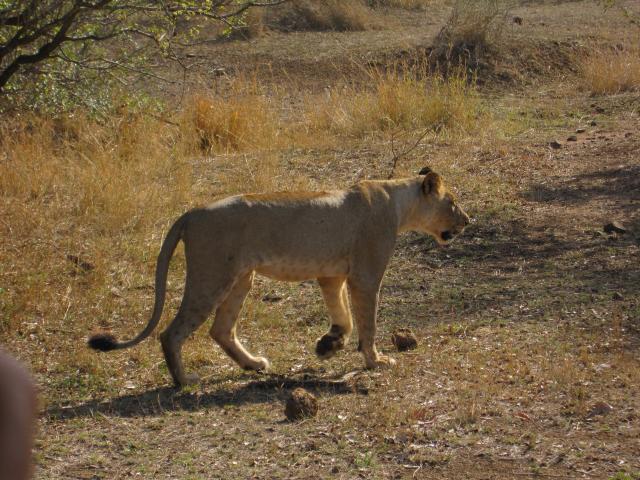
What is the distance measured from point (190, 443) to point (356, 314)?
1593mm

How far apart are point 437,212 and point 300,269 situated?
1.39m

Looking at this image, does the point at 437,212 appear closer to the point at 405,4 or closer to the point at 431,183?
the point at 431,183

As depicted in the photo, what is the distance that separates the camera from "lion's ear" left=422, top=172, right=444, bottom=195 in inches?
251

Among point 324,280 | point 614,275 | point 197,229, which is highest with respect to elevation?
point 197,229

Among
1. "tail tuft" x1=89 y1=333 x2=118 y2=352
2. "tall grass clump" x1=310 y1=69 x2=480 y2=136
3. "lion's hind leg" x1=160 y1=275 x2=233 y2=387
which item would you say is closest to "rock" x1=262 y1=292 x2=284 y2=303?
"lion's hind leg" x1=160 y1=275 x2=233 y2=387

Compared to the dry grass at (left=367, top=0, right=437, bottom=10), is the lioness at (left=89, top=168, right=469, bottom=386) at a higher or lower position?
lower

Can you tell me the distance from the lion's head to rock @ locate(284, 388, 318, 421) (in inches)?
81.9

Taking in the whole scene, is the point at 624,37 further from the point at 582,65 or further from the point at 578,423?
the point at 578,423

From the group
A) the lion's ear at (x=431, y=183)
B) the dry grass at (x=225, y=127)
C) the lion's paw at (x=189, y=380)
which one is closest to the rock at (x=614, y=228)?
the lion's ear at (x=431, y=183)

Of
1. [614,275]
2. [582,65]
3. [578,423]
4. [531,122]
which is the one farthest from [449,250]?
[582,65]

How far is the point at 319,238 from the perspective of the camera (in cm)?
562

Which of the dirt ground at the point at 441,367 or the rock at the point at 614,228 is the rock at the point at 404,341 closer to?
the dirt ground at the point at 441,367

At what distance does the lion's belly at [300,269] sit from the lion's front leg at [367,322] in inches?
4.8

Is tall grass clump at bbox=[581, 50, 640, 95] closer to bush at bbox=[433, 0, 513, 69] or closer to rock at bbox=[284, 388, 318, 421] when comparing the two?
bush at bbox=[433, 0, 513, 69]
